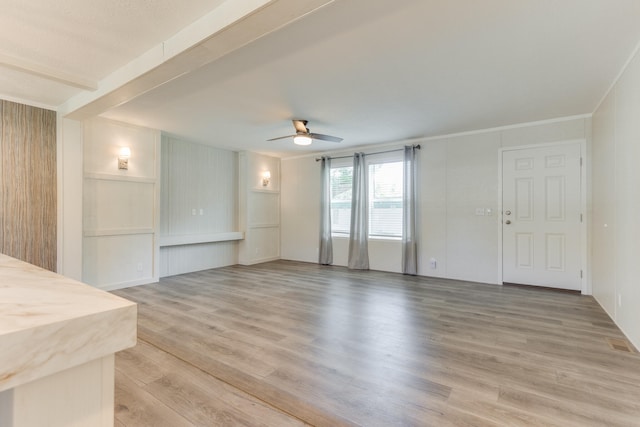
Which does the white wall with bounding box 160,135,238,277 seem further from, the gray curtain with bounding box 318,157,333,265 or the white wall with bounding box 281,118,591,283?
the white wall with bounding box 281,118,591,283

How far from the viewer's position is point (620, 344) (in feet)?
9.12

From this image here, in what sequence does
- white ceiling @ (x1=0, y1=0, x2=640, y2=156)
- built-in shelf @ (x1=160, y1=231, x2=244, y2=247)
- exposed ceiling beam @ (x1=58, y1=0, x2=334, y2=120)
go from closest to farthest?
exposed ceiling beam @ (x1=58, y1=0, x2=334, y2=120), white ceiling @ (x1=0, y1=0, x2=640, y2=156), built-in shelf @ (x1=160, y1=231, x2=244, y2=247)

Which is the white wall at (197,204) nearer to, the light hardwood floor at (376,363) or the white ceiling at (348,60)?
the white ceiling at (348,60)

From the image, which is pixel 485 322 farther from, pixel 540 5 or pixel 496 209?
pixel 540 5

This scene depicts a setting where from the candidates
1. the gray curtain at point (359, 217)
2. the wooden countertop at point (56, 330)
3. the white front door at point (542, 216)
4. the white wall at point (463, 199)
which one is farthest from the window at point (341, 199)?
the wooden countertop at point (56, 330)

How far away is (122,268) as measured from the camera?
4.73 m

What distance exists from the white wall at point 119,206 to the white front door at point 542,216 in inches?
225

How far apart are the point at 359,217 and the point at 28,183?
5.10m

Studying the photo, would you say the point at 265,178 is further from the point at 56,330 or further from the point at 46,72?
the point at 56,330

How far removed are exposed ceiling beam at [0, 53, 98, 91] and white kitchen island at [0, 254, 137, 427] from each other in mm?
3388

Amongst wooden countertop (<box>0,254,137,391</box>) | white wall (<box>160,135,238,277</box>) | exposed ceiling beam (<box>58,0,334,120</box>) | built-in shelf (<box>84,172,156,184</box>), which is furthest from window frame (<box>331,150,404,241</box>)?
wooden countertop (<box>0,254,137,391</box>)

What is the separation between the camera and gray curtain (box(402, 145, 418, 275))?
5.68m

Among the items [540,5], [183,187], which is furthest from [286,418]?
[183,187]

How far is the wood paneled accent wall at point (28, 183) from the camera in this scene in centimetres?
358
